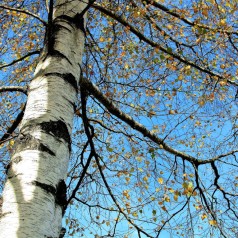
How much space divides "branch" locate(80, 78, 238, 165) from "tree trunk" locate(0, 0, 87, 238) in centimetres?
56

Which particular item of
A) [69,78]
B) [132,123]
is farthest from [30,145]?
[132,123]

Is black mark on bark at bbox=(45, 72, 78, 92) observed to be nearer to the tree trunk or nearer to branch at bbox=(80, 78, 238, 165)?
the tree trunk

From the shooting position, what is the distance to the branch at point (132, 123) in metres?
2.95

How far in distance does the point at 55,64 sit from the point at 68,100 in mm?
320

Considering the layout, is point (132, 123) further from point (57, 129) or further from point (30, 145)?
point (30, 145)

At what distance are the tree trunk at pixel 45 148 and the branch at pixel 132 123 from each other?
560mm

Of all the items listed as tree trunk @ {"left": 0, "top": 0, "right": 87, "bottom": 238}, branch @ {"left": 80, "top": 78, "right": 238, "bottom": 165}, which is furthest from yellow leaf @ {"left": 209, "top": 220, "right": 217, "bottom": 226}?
tree trunk @ {"left": 0, "top": 0, "right": 87, "bottom": 238}

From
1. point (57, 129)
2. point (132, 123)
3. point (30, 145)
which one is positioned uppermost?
point (132, 123)

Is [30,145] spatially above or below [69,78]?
below

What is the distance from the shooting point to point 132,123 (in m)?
3.30

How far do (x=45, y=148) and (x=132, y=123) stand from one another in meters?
1.74

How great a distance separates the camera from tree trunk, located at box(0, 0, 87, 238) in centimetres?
137

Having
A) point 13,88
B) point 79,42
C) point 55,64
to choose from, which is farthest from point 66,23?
point 13,88

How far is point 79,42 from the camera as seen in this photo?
8.20 ft
